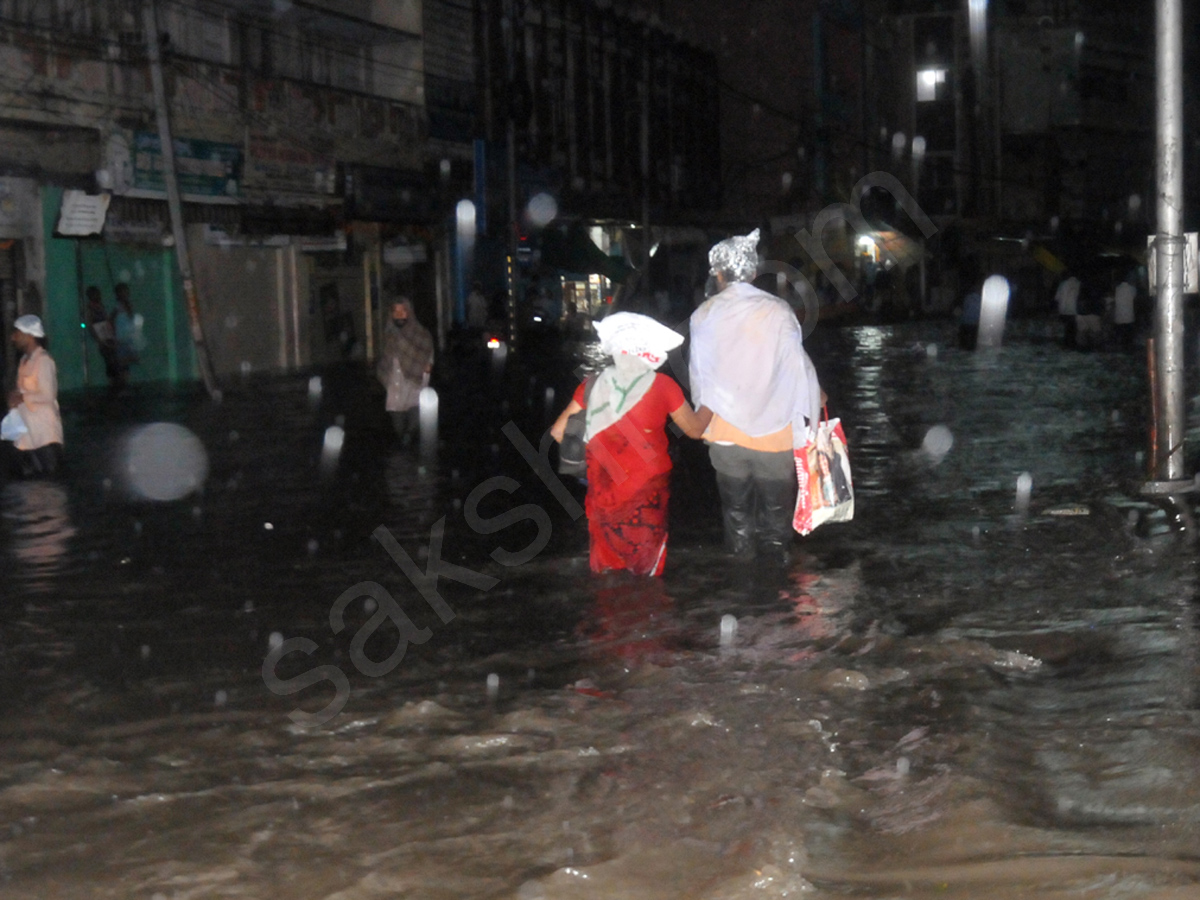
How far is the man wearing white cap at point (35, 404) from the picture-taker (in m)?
12.1

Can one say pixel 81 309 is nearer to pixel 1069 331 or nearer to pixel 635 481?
pixel 1069 331

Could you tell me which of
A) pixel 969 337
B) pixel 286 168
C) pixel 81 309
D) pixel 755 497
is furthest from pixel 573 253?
pixel 755 497

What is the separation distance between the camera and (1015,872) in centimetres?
373

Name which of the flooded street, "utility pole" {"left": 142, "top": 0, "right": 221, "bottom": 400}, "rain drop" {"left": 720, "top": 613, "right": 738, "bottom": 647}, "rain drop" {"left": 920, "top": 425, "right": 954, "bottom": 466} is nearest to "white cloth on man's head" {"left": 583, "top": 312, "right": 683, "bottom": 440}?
the flooded street

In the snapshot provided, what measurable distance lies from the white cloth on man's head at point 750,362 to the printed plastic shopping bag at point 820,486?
0.26 meters

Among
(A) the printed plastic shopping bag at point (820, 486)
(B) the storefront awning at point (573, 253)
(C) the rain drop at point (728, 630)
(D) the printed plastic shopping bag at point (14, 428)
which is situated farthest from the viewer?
(B) the storefront awning at point (573, 253)

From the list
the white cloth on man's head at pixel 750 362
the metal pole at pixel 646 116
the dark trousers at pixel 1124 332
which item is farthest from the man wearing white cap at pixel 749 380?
the metal pole at pixel 646 116

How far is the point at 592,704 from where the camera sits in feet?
17.4

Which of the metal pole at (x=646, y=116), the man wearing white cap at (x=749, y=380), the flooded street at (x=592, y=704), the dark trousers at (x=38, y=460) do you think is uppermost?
the metal pole at (x=646, y=116)

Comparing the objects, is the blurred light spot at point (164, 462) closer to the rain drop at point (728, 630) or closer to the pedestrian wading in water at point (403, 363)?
the pedestrian wading in water at point (403, 363)

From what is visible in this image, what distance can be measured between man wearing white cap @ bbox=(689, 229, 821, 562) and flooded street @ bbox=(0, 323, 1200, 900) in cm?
51

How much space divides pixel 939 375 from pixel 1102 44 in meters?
47.5

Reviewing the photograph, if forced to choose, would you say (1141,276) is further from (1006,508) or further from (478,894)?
(478,894)

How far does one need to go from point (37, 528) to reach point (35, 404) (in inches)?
106
